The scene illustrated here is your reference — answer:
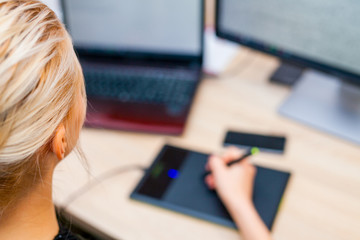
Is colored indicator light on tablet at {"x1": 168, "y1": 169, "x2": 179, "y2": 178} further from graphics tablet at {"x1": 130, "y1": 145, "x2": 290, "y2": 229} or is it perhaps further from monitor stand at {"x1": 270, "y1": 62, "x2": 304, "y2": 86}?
monitor stand at {"x1": 270, "y1": 62, "x2": 304, "y2": 86}

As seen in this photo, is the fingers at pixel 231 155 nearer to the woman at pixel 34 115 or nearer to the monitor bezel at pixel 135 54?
the woman at pixel 34 115

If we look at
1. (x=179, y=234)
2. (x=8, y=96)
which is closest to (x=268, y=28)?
(x=179, y=234)

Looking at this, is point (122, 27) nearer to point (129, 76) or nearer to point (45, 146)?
point (129, 76)

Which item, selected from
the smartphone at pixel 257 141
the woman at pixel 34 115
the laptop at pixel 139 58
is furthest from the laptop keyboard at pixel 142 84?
the woman at pixel 34 115

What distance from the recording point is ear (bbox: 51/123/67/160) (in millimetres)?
474

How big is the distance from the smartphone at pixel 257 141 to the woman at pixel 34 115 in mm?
182

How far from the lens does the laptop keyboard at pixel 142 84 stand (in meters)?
0.86

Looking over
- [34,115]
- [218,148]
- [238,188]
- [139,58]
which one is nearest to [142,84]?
[139,58]

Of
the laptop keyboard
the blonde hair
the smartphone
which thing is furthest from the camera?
the laptop keyboard

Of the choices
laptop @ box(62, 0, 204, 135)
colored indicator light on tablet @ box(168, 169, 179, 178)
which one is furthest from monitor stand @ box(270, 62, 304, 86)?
colored indicator light on tablet @ box(168, 169, 179, 178)

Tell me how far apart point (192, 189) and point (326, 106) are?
37 centimetres

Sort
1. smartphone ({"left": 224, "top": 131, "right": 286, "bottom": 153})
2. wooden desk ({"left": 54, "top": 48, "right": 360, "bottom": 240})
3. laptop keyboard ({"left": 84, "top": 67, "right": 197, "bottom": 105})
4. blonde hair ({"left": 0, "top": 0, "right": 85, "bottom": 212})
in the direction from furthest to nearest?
laptop keyboard ({"left": 84, "top": 67, "right": 197, "bottom": 105}) < smartphone ({"left": 224, "top": 131, "right": 286, "bottom": 153}) < wooden desk ({"left": 54, "top": 48, "right": 360, "bottom": 240}) < blonde hair ({"left": 0, "top": 0, "right": 85, "bottom": 212})

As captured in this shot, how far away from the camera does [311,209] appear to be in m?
0.64

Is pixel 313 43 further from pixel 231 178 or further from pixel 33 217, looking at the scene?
pixel 33 217
